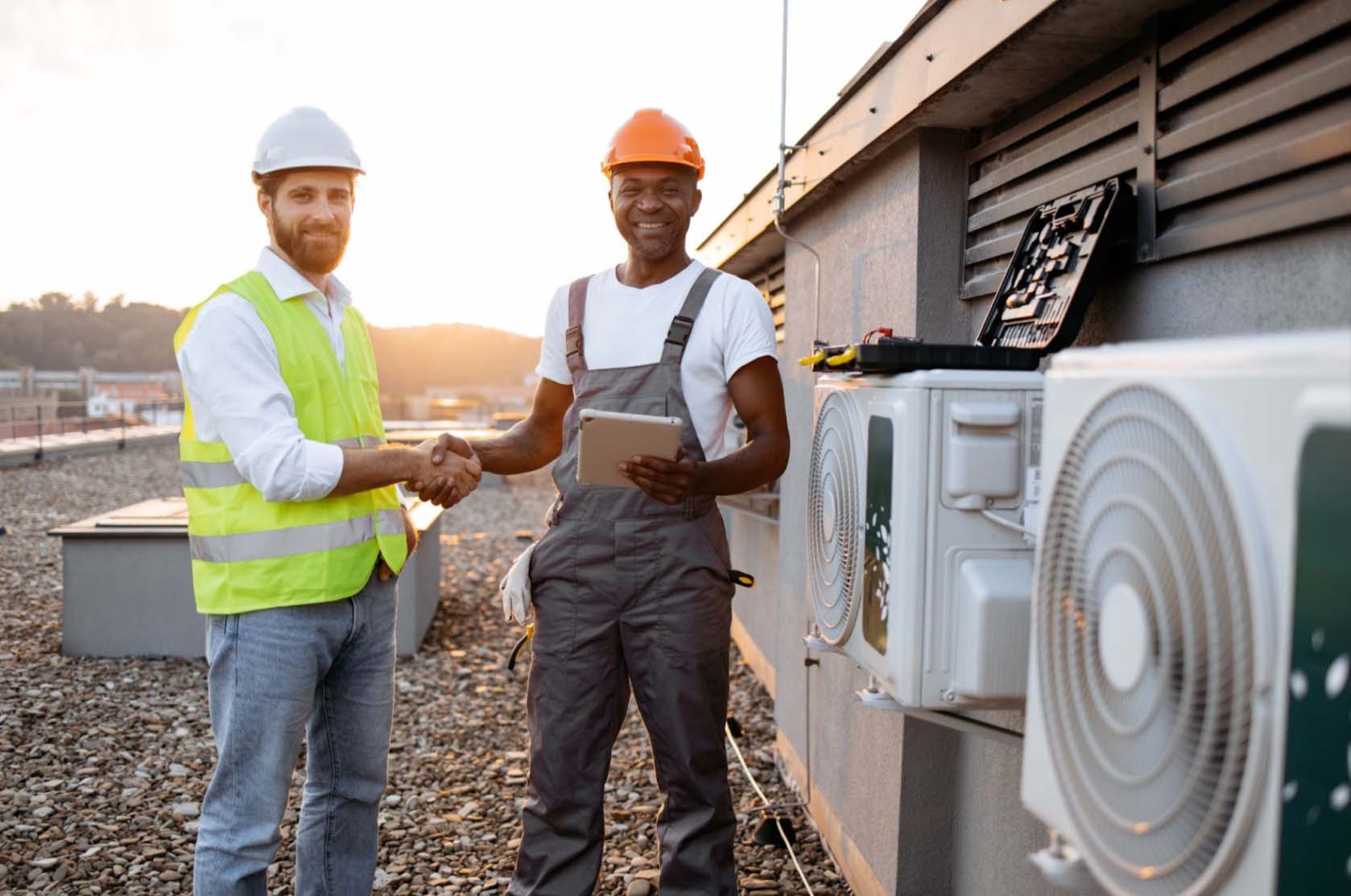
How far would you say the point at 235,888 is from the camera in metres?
2.41

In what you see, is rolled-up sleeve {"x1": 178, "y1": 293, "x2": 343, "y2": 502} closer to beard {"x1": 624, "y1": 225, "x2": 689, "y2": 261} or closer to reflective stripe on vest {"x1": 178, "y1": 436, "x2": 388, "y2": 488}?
reflective stripe on vest {"x1": 178, "y1": 436, "x2": 388, "y2": 488}

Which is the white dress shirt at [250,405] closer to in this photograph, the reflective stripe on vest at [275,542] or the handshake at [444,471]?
the reflective stripe on vest at [275,542]

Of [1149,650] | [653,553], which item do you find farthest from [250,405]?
[1149,650]

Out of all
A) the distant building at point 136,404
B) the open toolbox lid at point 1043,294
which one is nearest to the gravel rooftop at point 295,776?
the open toolbox lid at point 1043,294

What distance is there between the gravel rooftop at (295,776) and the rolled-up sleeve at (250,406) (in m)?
1.90

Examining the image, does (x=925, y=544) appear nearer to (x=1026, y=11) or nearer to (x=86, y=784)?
(x=1026, y=11)

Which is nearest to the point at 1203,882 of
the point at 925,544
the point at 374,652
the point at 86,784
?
the point at 925,544

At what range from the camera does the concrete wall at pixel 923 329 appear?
1725 mm

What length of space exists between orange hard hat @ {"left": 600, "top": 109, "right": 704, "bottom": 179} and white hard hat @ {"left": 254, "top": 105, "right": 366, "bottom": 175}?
27.7 inches

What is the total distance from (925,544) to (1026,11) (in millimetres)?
1047

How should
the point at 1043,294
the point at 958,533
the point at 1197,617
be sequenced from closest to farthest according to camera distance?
the point at 1197,617 < the point at 958,533 < the point at 1043,294

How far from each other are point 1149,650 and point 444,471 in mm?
2139

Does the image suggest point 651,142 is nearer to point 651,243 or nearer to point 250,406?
point 651,243

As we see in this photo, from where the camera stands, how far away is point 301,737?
8.51 ft
